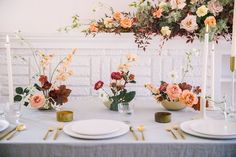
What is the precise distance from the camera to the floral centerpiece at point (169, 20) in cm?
240

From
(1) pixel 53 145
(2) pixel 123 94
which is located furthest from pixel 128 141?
(2) pixel 123 94

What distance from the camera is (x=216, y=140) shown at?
1.30 meters

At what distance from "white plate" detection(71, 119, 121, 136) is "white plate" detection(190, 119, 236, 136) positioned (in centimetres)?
31

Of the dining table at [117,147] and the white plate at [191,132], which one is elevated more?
the white plate at [191,132]

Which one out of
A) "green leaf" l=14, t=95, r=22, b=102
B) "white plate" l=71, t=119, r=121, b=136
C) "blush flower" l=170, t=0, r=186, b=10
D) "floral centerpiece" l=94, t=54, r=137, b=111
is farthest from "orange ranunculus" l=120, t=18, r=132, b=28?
"white plate" l=71, t=119, r=121, b=136

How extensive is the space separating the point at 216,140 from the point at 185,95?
0.38 meters

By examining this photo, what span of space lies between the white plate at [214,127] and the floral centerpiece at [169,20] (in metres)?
0.93

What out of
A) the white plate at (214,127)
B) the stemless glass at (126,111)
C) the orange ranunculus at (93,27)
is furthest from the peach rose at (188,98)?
the orange ranunculus at (93,27)

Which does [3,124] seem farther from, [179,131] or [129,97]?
[179,131]

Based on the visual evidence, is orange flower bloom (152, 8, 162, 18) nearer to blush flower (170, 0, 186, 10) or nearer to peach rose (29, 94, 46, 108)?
blush flower (170, 0, 186, 10)

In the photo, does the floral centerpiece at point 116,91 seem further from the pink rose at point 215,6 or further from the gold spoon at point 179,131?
the pink rose at point 215,6

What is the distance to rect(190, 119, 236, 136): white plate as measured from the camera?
1322 millimetres

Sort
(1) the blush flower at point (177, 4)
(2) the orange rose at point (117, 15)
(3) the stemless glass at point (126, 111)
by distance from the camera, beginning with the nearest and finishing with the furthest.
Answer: (3) the stemless glass at point (126, 111) → (1) the blush flower at point (177, 4) → (2) the orange rose at point (117, 15)

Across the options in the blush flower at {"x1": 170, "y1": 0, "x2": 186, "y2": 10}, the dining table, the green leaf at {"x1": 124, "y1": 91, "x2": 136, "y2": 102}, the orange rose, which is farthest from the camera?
the orange rose
